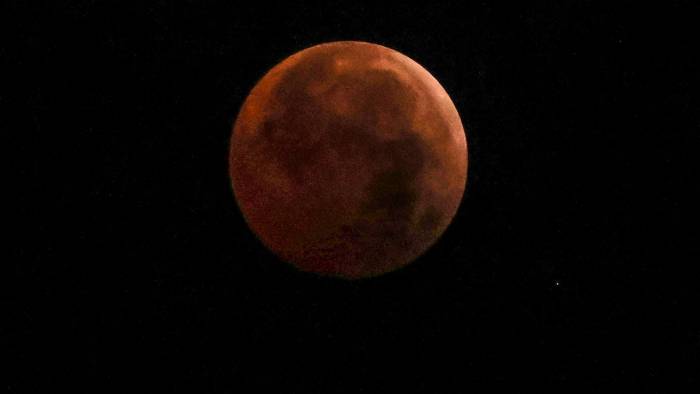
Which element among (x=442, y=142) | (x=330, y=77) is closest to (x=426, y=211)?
(x=442, y=142)

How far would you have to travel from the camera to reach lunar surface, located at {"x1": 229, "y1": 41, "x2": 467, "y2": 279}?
4203mm

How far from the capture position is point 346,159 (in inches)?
165

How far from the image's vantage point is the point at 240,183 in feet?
15.2

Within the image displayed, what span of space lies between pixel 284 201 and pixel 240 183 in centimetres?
45

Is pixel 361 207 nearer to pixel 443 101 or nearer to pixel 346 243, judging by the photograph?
pixel 346 243

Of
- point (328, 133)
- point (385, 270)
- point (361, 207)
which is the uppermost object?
point (328, 133)

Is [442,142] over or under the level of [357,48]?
under

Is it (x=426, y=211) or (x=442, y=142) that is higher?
(x=442, y=142)

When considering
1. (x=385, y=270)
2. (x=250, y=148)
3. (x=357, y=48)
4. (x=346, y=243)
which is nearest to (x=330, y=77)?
(x=357, y=48)

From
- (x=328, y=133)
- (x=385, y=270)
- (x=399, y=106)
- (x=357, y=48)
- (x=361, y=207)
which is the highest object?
(x=357, y=48)

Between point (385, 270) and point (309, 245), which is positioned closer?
point (309, 245)

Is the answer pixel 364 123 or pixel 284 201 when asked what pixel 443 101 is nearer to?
pixel 364 123

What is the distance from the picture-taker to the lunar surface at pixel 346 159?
420cm

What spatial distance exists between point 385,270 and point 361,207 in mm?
621
